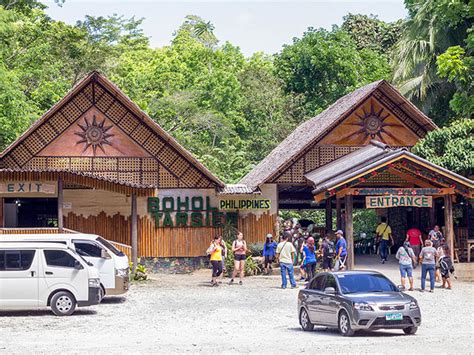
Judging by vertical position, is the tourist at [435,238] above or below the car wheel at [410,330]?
above

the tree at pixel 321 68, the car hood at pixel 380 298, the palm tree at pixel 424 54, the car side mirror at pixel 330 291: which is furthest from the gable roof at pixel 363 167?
the tree at pixel 321 68

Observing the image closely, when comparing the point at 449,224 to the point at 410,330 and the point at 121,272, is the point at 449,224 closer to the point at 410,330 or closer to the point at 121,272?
the point at 121,272

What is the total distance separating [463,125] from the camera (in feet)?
119

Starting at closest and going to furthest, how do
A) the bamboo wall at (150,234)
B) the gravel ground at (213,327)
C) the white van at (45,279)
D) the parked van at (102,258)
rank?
1. the gravel ground at (213,327)
2. the white van at (45,279)
3. the parked van at (102,258)
4. the bamboo wall at (150,234)

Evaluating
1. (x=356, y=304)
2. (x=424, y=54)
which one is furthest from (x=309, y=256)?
(x=424, y=54)

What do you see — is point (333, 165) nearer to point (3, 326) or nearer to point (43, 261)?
point (43, 261)

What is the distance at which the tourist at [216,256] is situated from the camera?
30578mm

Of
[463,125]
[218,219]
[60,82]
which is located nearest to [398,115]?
[463,125]

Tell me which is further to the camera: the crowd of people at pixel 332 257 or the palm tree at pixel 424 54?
the palm tree at pixel 424 54

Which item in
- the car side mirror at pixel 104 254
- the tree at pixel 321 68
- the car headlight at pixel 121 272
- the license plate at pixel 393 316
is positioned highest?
the tree at pixel 321 68

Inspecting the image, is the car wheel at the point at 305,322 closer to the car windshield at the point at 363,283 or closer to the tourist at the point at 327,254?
the car windshield at the point at 363,283

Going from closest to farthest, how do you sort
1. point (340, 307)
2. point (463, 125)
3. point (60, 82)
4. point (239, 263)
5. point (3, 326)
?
point (340, 307) < point (3, 326) < point (239, 263) < point (463, 125) < point (60, 82)

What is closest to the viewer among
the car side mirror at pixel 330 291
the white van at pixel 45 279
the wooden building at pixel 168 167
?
the car side mirror at pixel 330 291

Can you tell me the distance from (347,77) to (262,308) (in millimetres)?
32957
